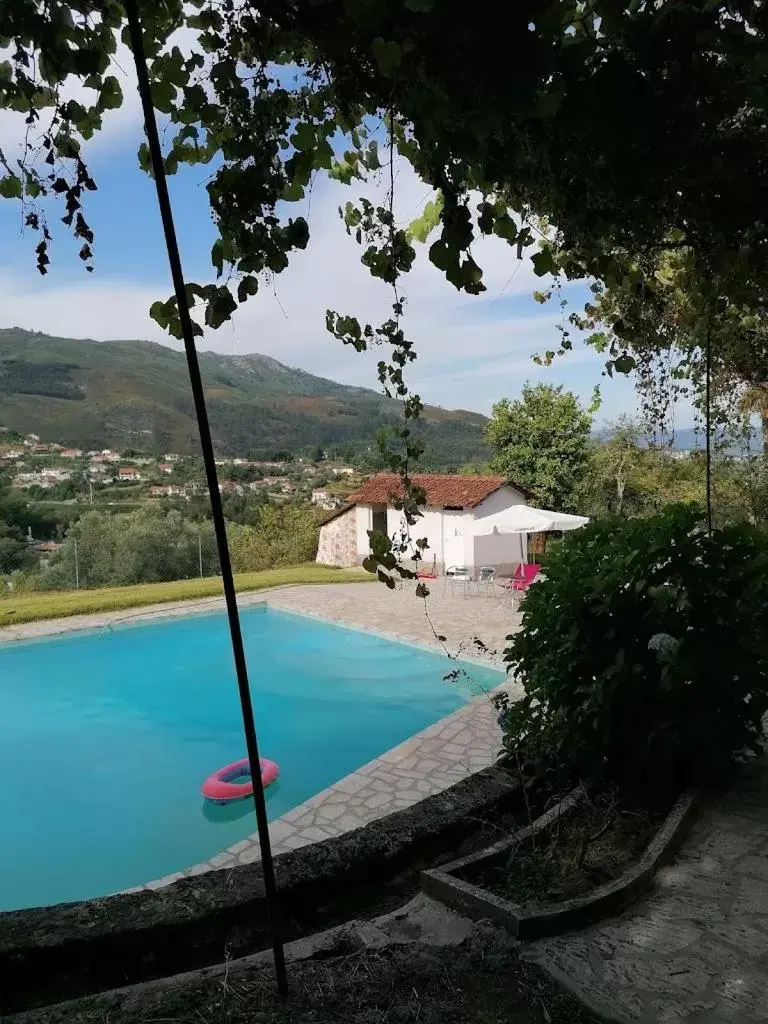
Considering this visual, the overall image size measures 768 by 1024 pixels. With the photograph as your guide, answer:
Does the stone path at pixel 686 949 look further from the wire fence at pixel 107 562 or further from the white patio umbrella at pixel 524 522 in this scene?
the wire fence at pixel 107 562

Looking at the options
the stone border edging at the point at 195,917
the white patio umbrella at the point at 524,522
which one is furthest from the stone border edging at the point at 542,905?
Result: the white patio umbrella at the point at 524,522

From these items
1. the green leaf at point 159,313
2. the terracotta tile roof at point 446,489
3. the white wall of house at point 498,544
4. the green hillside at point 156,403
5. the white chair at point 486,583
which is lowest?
the white chair at point 486,583

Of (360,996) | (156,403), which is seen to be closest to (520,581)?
(360,996)

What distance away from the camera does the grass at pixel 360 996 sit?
147 centimetres

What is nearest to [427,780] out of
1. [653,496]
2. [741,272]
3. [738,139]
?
[741,272]

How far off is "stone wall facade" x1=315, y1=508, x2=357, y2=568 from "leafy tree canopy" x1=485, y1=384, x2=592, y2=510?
17.0 feet

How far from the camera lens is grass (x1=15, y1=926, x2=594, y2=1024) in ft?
4.83

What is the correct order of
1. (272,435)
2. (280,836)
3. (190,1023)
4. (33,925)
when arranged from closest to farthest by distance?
(190,1023) → (33,925) → (280,836) → (272,435)

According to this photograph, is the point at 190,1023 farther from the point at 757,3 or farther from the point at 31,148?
the point at 757,3

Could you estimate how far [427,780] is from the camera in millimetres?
6148

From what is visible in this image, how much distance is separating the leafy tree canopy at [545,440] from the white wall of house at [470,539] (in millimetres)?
1589

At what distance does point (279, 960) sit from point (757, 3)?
214cm

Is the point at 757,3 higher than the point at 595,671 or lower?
higher

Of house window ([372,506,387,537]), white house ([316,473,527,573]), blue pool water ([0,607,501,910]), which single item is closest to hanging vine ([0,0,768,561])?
blue pool water ([0,607,501,910])
